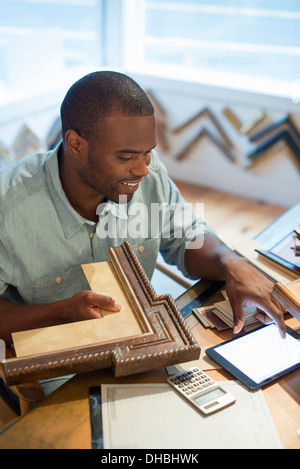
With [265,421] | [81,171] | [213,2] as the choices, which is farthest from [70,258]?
[213,2]

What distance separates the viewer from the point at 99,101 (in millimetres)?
1312

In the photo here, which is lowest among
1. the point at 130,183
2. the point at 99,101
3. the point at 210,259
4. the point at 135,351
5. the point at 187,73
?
the point at 187,73

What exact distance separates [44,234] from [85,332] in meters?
0.44

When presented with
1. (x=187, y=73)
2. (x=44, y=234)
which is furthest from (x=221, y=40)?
(x=44, y=234)

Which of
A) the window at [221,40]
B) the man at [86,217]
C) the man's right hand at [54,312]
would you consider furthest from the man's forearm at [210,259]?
the window at [221,40]

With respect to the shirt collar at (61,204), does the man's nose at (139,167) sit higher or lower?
higher

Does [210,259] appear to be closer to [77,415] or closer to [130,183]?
[130,183]

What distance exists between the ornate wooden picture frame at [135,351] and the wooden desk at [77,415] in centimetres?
8

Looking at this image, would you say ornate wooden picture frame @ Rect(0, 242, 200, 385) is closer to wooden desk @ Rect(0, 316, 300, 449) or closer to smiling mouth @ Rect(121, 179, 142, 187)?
wooden desk @ Rect(0, 316, 300, 449)

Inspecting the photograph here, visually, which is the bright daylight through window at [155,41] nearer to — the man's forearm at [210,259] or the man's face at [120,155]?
the man's forearm at [210,259]

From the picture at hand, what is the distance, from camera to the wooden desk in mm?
962

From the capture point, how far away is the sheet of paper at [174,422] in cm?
96

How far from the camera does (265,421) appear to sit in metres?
1.03

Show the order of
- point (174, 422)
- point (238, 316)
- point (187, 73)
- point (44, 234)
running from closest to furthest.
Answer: point (174, 422), point (238, 316), point (44, 234), point (187, 73)
